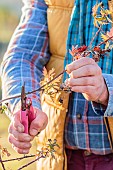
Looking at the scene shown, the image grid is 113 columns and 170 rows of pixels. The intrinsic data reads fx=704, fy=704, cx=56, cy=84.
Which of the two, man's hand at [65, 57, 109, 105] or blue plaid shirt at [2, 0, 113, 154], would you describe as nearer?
man's hand at [65, 57, 109, 105]

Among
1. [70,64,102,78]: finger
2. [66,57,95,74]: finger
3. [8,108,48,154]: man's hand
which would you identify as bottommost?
[8,108,48,154]: man's hand

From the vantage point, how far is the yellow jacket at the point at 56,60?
248 cm

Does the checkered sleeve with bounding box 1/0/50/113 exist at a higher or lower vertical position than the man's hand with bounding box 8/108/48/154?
higher

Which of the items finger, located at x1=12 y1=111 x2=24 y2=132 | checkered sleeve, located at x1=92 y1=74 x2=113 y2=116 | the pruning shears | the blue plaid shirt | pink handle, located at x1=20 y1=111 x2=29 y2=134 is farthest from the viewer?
the blue plaid shirt

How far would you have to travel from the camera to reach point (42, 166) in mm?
2619

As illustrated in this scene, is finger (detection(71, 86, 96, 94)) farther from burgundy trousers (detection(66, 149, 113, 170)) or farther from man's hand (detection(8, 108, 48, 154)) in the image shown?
burgundy trousers (detection(66, 149, 113, 170))

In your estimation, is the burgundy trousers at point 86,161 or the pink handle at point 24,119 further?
the burgundy trousers at point 86,161

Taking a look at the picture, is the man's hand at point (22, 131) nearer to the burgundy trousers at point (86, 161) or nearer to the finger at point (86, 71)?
the finger at point (86, 71)

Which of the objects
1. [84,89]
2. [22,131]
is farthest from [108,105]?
[22,131]

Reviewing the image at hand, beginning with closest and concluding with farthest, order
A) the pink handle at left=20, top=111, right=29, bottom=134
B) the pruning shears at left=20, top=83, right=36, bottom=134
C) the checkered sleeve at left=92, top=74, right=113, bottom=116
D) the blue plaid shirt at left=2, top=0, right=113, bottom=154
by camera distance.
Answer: the pruning shears at left=20, top=83, right=36, bottom=134 < the pink handle at left=20, top=111, right=29, bottom=134 < the checkered sleeve at left=92, top=74, right=113, bottom=116 < the blue plaid shirt at left=2, top=0, right=113, bottom=154

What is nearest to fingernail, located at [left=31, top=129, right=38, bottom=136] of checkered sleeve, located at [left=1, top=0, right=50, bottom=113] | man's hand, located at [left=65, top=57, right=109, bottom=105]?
man's hand, located at [left=65, top=57, right=109, bottom=105]

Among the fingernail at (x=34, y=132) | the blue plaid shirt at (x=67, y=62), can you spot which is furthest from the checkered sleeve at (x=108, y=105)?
the fingernail at (x=34, y=132)

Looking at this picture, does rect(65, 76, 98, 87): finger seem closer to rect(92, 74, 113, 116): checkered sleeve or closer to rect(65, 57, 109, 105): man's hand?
rect(65, 57, 109, 105): man's hand

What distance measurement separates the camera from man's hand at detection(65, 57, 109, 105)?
193cm
